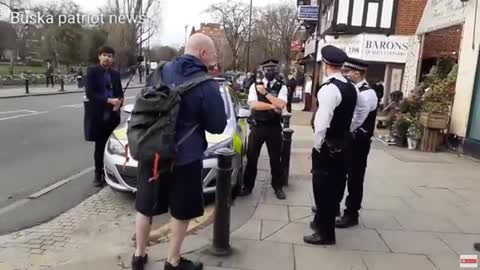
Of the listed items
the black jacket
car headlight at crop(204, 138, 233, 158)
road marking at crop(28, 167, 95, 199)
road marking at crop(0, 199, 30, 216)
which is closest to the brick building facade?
car headlight at crop(204, 138, 233, 158)

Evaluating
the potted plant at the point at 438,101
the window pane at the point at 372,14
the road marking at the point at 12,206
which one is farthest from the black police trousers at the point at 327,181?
the window pane at the point at 372,14

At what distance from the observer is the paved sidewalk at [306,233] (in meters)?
3.90

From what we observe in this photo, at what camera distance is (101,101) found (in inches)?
235

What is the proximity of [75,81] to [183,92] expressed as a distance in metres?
41.2

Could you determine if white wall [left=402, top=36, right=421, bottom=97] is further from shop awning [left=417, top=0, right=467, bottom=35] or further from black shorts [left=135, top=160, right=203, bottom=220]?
black shorts [left=135, top=160, right=203, bottom=220]

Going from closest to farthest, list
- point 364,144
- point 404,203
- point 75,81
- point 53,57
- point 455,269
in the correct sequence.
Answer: point 455,269 → point 364,144 → point 404,203 → point 75,81 → point 53,57

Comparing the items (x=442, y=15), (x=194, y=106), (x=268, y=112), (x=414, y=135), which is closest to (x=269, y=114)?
(x=268, y=112)

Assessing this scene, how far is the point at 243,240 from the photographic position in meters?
4.35

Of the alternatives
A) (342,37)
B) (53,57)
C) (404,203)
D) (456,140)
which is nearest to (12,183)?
(404,203)

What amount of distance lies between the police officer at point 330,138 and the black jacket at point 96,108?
127 inches

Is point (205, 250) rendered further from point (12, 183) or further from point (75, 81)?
point (75, 81)

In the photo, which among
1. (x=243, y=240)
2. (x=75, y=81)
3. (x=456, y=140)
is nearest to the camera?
(x=243, y=240)

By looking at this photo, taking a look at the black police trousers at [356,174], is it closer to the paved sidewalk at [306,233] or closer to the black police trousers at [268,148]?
the paved sidewalk at [306,233]

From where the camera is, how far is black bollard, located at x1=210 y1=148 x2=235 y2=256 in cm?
385
